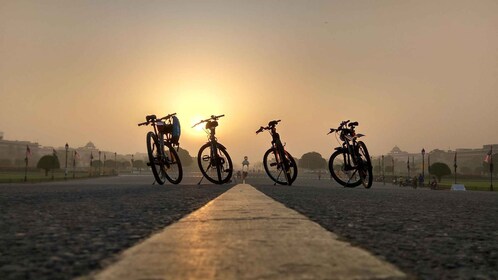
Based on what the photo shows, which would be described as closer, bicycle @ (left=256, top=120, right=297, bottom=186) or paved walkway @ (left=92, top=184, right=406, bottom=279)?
paved walkway @ (left=92, top=184, right=406, bottom=279)

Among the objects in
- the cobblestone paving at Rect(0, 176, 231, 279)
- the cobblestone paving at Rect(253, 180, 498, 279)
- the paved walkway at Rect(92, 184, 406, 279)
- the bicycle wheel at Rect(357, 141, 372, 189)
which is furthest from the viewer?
the bicycle wheel at Rect(357, 141, 372, 189)

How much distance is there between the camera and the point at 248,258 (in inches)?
79.4

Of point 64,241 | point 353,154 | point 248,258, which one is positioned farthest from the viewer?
point 353,154

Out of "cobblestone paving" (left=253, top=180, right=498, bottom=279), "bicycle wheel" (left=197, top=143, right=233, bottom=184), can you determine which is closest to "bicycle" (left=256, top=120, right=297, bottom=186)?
"bicycle wheel" (left=197, top=143, right=233, bottom=184)

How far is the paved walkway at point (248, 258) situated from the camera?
1.72 m

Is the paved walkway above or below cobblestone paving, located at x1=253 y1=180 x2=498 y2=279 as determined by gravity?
above

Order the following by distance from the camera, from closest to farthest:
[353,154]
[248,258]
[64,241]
Answer: [248,258] → [64,241] → [353,154]

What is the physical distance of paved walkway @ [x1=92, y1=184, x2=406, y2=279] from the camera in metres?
1.72

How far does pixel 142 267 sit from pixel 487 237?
2987 mm

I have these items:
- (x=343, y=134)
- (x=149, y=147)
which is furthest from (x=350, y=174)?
(x=149, y=147)

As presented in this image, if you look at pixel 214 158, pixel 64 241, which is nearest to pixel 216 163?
pixel 214 158

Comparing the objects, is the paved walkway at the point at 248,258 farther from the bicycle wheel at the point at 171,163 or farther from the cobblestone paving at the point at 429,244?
the bicycle wheel at the point at 171,163

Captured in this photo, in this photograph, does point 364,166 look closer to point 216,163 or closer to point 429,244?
point 216,163

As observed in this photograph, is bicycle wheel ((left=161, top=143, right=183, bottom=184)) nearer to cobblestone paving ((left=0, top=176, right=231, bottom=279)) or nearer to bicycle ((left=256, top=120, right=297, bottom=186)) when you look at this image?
bicycle ((left=256, top=120, right=297, bottom=186))
